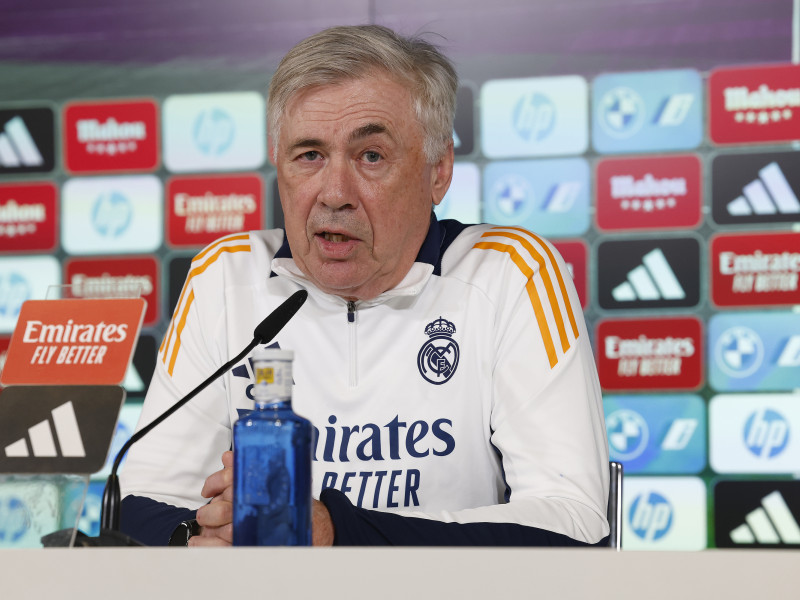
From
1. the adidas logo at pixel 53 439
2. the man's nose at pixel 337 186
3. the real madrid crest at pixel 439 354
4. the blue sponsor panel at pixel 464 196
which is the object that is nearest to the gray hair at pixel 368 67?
the man's nose at pixel 337 186

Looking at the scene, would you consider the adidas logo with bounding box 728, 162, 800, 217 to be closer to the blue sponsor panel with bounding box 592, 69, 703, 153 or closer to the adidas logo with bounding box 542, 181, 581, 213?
the blue sponsor panel with bounding box 592, 69, 703, 153

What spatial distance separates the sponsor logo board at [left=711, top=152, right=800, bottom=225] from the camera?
2.26 meters

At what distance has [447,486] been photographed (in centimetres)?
130

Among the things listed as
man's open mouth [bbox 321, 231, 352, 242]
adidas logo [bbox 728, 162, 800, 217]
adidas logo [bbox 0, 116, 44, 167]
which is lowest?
man's open mouth [bbox 321, 231, 352, 242]

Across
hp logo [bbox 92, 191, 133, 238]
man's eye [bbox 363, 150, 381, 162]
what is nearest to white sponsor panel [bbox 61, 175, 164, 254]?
hp logo [bbox 92, 191, 133, 238]

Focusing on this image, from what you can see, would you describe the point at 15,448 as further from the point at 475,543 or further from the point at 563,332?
the point at 563,332

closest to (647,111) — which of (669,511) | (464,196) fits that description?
(464,196)

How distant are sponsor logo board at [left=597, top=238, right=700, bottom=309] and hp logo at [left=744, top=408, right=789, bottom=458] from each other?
→ 34cm

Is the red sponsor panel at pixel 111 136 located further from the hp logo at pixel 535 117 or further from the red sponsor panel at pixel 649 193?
the red sponsor panel at pixel 649 193

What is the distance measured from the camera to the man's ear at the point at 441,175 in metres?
1.47

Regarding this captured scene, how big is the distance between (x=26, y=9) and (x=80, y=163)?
49 cm

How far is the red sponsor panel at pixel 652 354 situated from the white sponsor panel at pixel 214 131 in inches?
43.0

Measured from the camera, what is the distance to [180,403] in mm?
843

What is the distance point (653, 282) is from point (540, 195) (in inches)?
14.7
